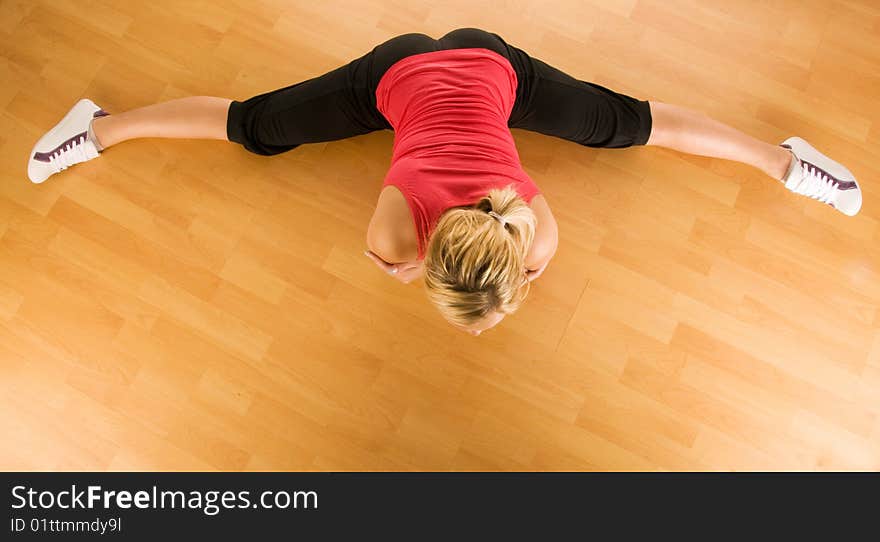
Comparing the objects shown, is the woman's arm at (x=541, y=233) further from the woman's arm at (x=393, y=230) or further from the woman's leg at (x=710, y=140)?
the woman's leg at (x=710, y=140)

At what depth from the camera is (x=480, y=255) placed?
93cm

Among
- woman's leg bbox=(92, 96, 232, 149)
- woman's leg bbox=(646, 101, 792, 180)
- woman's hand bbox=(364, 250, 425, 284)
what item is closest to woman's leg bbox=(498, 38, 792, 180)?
woman's leg bbox=(646, 101, 792, 180)

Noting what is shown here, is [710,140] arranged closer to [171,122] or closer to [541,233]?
[541,233]

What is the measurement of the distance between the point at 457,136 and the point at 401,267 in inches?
12.3

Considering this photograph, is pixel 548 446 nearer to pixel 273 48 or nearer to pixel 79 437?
pixel 79 437

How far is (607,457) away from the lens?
4.92 ft

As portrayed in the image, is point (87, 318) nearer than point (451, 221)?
No

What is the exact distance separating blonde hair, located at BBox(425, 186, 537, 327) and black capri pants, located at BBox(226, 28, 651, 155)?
0.44 metres

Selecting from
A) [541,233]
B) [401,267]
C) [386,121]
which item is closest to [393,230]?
[401,267]

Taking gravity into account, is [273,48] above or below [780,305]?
above

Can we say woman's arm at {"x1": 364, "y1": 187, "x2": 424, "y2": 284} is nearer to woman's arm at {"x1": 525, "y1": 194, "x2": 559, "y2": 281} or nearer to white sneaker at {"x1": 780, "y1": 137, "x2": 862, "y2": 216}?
woman's arm at {"x1": 525, "y1": 194, "x2": 559, "y2": 281}
